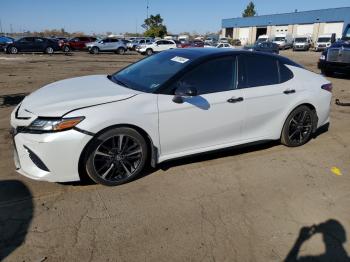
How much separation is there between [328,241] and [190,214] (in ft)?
4.36

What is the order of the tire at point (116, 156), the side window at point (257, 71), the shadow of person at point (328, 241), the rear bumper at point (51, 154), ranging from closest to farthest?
1. the shadow of person at point (328, 241)
2. the rear bumper at point (51, 154)
3. the tire at point (116, 156)
4. the side window at point (257, 71)

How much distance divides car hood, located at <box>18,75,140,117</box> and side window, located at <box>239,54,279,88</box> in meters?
1.56

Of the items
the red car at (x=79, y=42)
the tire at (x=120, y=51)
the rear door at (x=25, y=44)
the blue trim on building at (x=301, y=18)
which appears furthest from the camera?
the blue trim on building at (x=301, y=18)

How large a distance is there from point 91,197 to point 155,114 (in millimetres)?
1181

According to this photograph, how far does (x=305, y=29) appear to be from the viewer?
64188mm

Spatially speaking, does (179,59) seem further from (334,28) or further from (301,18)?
(301,18)

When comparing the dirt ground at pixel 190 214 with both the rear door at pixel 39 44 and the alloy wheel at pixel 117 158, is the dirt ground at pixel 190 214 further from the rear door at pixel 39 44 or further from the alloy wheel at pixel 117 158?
the rear door at pixel 39 44

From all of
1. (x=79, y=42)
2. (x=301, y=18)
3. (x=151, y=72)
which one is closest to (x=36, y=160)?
(x=151, y=72)

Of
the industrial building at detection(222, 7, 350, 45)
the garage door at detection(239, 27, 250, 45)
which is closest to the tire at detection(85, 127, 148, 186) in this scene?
the industrial building at detection(222, 7, 350, 45)

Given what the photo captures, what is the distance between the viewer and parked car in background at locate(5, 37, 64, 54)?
2850 cm

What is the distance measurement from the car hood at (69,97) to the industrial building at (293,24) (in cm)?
6008

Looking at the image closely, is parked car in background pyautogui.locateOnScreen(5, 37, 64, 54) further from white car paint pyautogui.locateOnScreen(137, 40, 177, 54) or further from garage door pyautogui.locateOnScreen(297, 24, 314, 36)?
garage door pyautogui.locateOnScreen(297, 24, 314, 36)

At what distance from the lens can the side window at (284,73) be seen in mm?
5145

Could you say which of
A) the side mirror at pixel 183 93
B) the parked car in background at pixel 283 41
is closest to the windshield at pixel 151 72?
the side mirror at pixel 183 93
